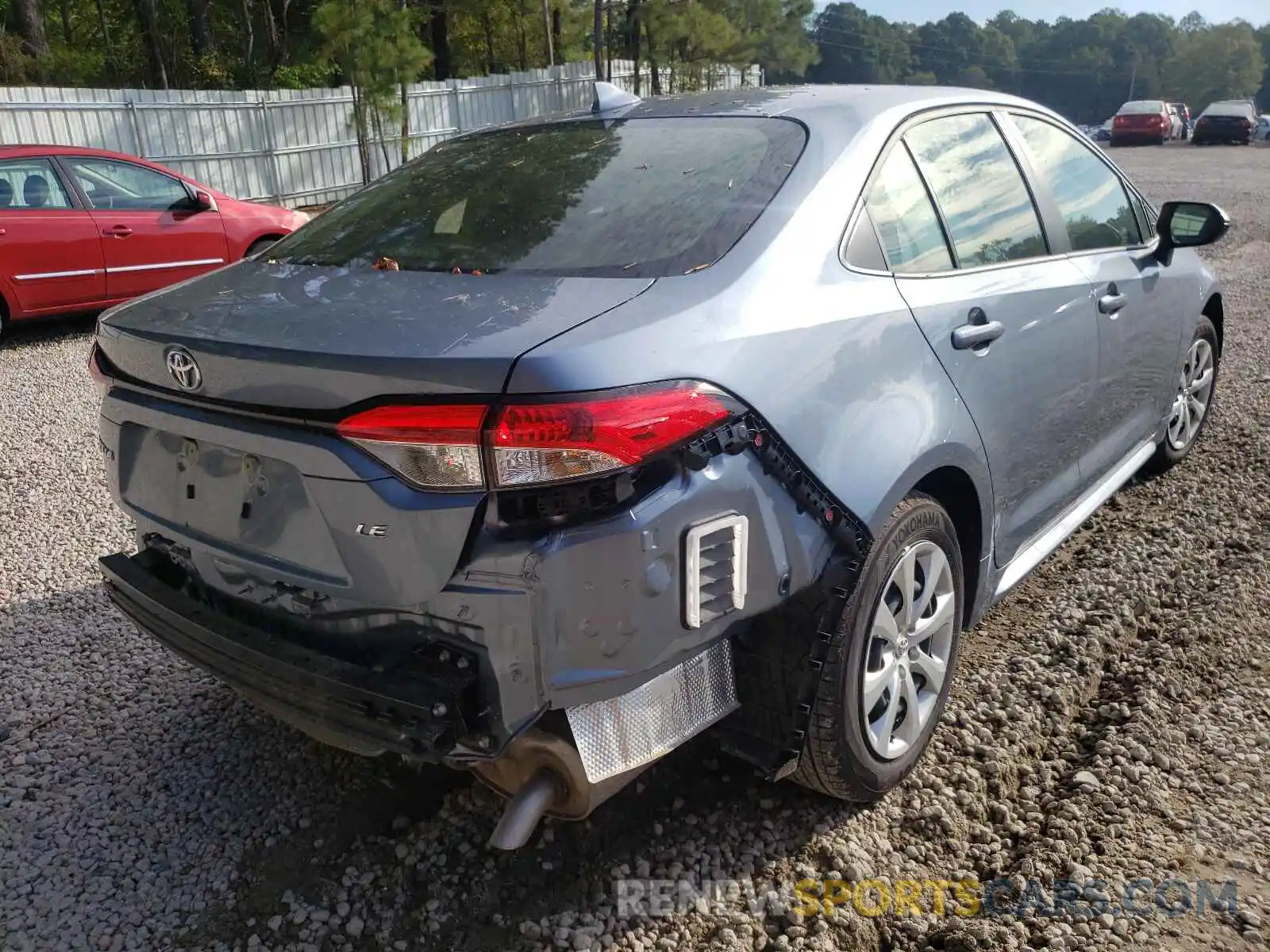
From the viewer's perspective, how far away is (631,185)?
260cm

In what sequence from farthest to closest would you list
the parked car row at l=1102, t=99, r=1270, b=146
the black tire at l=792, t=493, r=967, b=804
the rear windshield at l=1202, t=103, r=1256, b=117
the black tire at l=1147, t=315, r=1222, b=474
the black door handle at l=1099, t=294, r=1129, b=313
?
the rear windshield at l=1202, t=103, r=1256, b=117 → the parked car row at l=1102, t=99, r=1270, b=146 → the black tire at l=1147, t=315, r=1222, b=474 → the black door handle at l=1099, t=294, r=1129, b=313 → the black tire at l=792, t=493, r=967, b=804

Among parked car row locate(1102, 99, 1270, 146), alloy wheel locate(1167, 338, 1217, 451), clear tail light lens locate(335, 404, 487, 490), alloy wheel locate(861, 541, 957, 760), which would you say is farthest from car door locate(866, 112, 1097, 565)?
parked car row locate(1102, 99, 1270, 146)

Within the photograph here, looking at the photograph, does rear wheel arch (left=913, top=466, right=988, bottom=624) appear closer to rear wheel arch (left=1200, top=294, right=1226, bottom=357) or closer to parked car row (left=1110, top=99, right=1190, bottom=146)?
rear wheel arch (left=1200, top=294, right=1226, bottom=357)

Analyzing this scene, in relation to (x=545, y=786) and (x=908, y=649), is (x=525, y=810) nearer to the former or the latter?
(x=545, y=786)

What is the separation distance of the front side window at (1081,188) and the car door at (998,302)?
24 cm

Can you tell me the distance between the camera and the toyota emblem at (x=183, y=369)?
7.12 feet

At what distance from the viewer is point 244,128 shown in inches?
658

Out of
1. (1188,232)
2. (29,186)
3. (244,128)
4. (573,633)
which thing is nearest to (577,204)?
(573,633)

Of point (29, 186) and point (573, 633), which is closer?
point (573, 633)

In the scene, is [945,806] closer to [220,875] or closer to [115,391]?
[220,875]

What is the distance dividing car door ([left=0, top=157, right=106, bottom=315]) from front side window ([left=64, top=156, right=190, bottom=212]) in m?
0.18

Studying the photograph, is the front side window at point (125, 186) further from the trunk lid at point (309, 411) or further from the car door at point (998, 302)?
the car door at point (998, 302)

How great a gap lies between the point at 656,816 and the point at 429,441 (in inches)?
49.5

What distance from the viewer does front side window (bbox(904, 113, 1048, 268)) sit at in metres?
2.84
